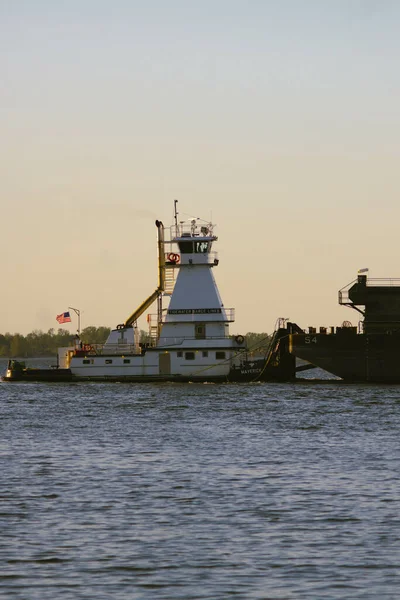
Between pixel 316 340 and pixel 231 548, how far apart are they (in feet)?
189

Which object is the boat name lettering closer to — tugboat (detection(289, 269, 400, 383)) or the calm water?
tugboat (detection(289, 269, 400, 383))

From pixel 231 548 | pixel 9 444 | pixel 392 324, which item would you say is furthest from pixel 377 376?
pixel 231 548

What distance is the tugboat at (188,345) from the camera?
7994 cm

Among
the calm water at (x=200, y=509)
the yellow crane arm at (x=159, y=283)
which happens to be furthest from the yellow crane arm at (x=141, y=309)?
the calm water at (x=200, y=509)

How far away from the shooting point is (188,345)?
262 ft

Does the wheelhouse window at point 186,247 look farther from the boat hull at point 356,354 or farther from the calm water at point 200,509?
the calm water at point 200,509

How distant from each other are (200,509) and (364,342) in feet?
173

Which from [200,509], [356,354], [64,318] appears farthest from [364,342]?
[200,509]

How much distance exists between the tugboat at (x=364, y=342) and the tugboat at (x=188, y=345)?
2597 mm

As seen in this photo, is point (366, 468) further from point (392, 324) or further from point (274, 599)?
point (392, 324)

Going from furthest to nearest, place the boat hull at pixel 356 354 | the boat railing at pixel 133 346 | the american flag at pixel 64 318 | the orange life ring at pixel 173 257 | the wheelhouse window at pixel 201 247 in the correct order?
the american flag at pixel 64 318 < the orange life ring at pixel 173 257 < the wheelhouse window at pixel 201 247 < the boat railing at pixel 133 346 < the boat hull at pixel 356 354

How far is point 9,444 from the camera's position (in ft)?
142

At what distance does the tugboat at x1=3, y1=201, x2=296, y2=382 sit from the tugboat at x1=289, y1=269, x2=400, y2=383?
2597 millimetres

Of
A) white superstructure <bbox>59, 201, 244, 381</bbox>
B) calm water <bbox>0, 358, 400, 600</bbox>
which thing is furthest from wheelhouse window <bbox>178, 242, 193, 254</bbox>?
calm water <bbox>0, 358, 400, 600</bbox>
